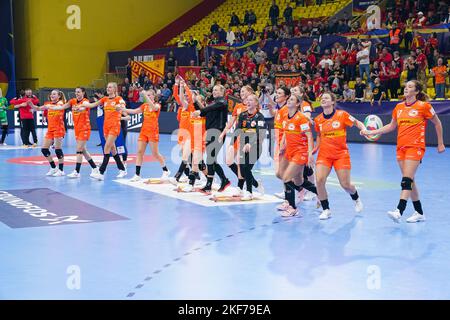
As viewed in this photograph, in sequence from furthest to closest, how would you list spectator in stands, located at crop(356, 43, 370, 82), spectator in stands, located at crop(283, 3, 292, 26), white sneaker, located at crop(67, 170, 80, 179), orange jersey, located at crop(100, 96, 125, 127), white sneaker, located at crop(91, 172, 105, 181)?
spectator in stands, located at crop(283, 3, 292, 26) → spectator in stands, located at crop(356, 43, 370, 82) → white sneaker, located at crop(67, 170, 80, 179) → white sneaker, located at crop(91, 172, 105, 181) → orange jersey, located at crop(100, 96, 125, 127)

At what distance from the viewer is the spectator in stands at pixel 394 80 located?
21.5 metres

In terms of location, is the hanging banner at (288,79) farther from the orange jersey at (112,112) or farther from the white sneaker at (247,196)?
the white sneaker at (247,196)

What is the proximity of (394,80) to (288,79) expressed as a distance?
4.36 m

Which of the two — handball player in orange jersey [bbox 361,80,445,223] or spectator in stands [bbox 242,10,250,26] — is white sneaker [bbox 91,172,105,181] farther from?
spectator in stands [bbox 242,10,250,26]

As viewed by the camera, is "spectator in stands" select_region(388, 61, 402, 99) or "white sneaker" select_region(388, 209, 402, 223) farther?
"spectator in stands" select_region(388, 61, 402, 99)

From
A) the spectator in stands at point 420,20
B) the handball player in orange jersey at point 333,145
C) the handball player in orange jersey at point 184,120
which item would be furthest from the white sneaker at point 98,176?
the spectator in stands at point 420,20

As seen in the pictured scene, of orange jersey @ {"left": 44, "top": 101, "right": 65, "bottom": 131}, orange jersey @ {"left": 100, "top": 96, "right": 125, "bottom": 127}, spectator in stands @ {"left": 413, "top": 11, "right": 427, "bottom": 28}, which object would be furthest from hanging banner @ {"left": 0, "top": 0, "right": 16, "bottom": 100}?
orange jersey @ {"left": 100, "top": 96, "right": 125, "bottom": 127}

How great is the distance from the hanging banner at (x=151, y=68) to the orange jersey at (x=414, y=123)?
23.8m

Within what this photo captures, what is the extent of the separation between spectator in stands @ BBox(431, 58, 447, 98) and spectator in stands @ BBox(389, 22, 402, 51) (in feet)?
8.45

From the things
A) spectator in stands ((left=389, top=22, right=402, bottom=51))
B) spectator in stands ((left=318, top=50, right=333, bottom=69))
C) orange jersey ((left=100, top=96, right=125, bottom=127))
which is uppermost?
spectator in stands ((left=389, top=22, right=402, bottom=51))

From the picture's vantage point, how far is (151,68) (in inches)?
1251

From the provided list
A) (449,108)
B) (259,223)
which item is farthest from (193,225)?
(449,108)

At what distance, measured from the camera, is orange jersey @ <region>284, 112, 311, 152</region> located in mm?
8742

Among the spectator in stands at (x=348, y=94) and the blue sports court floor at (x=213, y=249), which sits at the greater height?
the spectator in stands at (x=348, y=94)
